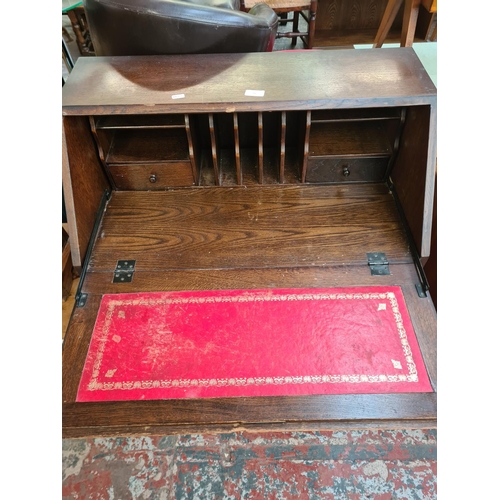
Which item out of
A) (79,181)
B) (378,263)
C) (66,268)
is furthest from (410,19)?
(66,268)

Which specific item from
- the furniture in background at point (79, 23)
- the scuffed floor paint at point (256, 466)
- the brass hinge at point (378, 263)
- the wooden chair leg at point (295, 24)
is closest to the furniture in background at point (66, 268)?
the scuffed floor paint at point (256, 466)

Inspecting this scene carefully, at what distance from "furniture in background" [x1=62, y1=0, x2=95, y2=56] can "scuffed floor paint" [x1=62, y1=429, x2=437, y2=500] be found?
320cm

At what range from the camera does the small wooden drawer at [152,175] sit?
1.37m

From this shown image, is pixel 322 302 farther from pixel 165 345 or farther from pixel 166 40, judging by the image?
pixel 166 40

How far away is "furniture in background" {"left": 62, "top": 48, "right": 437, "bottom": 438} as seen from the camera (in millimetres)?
937

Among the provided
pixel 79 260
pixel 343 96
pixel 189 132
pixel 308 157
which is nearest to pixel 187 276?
pixel 79 260

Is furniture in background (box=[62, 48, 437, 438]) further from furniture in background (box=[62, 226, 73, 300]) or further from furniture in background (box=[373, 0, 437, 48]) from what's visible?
furniture in background (box=[373, 0, 437, 48])

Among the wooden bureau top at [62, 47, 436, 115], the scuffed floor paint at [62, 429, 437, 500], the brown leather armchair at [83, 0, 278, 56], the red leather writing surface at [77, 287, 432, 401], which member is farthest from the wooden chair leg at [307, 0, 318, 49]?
the scuffed floor paint at [62, 429, 437, 500]

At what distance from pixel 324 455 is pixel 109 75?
120 centimetres

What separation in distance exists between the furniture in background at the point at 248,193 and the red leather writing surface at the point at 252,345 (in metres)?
0.03

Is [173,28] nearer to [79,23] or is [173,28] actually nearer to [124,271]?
[124,271]

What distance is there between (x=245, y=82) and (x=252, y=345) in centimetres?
76

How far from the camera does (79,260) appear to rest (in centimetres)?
119

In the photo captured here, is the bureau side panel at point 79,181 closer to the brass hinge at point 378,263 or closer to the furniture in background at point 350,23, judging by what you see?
the brass hinge at point 378,263
